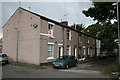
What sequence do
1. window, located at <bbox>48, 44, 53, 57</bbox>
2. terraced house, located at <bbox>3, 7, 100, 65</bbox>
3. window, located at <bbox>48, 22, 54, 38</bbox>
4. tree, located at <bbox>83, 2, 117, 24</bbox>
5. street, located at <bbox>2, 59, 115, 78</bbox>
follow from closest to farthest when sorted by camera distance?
street, located at <bbox>2, 59, 115, 78</bbox> → tree, located at <bbox>83, 2, 117, 24</bbox> → terraced house, located at <bbox>3, 7, 100, 65</bbox> → window, located at <bbox>48, 22, 54, 38</bbox> → window, located at <bbox>48, 44, 53, 57</bbox>

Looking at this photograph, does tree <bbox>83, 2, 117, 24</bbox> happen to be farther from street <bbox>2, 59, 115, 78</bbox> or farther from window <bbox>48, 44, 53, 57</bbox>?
street <bbox>2, 59, 115, 78</bbox>

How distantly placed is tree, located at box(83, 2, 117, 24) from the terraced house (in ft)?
18.8

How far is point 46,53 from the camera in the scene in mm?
19969

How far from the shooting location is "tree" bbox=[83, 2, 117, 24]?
18458mm

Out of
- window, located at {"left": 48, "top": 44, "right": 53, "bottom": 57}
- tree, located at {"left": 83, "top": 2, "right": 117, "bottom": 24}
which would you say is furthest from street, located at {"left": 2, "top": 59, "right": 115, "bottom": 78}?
tree, located at {"left": 83, "top": 2, "right": 117, "bottom": 24}

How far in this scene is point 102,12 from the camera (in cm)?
1947

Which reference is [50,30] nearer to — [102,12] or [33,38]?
[33,38]

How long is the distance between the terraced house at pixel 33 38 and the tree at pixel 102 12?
5.72 metres

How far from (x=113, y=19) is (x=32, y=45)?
40.5 feet

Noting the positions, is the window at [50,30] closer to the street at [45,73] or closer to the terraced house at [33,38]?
the terraced house at [33,38]

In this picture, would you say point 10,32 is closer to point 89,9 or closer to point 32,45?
point 32,45

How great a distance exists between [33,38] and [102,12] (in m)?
10.2

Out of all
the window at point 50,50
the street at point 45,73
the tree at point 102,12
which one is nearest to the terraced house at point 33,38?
the window at point 50,50

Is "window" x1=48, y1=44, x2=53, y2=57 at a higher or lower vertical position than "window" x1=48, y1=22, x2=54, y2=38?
lower
